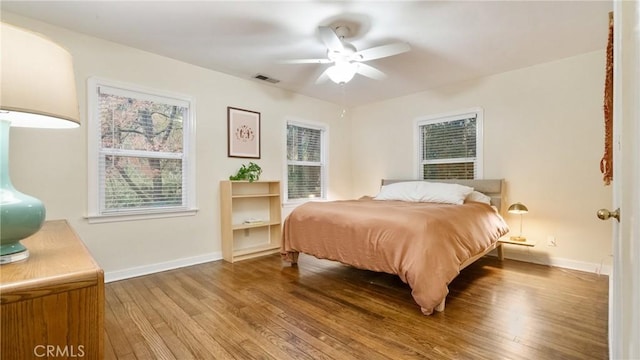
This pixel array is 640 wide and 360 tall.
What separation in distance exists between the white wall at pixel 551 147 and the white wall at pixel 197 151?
267 cm

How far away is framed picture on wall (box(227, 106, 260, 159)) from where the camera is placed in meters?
3.90

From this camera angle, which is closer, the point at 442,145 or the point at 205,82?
the point at 205,82

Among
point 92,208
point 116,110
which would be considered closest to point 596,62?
point 116,110

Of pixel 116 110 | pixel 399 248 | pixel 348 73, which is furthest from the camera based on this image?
pixel 116 110

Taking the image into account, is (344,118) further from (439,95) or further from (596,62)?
(596,62)

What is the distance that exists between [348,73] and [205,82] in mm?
1926

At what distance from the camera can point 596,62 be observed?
10.3 feet

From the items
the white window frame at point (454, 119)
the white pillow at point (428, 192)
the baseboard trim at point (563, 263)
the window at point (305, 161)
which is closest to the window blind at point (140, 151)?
the window at point (305, 161)

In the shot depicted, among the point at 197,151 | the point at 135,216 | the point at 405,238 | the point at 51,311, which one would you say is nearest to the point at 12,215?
the point at 51,311

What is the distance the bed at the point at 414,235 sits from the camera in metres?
2.20

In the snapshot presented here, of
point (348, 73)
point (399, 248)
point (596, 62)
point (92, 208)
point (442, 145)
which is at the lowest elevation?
point (399, 248)

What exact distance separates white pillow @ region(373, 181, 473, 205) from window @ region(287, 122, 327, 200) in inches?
51.3

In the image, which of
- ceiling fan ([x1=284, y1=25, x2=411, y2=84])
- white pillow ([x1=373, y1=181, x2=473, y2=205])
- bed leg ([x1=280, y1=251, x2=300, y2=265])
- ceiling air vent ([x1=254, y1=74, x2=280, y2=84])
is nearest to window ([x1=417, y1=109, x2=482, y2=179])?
white pillow ([x1=373, y1=181, x2=473, y2=205])

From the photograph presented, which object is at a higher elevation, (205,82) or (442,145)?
(205,82)
